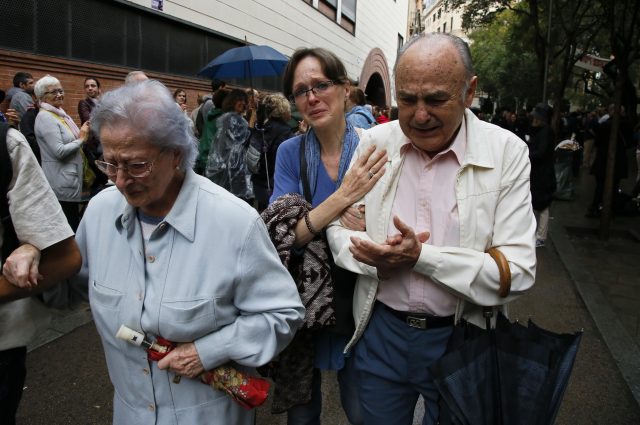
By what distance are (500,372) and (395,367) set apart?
44cm

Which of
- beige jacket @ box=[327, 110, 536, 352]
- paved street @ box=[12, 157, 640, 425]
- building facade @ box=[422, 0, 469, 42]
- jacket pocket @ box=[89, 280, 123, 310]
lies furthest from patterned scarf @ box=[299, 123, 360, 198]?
building facade @ box=[422, 0, 469, 42]

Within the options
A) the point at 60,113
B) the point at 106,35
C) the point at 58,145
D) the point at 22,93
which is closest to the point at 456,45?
the point at 58,145

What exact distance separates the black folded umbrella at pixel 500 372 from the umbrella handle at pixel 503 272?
0.43 feet

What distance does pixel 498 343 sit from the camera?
1.51 metres

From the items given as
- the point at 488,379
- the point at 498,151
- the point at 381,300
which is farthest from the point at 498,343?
the point at 498,151

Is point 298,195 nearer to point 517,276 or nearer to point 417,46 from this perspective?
point 417,46

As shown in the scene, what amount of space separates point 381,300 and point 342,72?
1.02 meters

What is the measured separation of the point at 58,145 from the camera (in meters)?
4.77

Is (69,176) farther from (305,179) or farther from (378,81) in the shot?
(378,81)

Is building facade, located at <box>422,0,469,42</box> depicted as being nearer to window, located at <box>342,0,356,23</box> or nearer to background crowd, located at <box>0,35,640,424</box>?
window, located at <box>342,0,356,23</box>

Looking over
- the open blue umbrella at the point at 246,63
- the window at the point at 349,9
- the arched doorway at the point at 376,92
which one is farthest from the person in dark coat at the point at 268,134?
the arched doorway at the point at 376,92

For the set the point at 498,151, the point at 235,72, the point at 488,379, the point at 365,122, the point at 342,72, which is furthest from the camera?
the point at 235,72

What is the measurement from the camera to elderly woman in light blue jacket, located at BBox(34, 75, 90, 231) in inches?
188

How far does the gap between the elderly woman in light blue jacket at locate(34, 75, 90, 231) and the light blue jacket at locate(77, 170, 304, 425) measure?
363 centimetres
